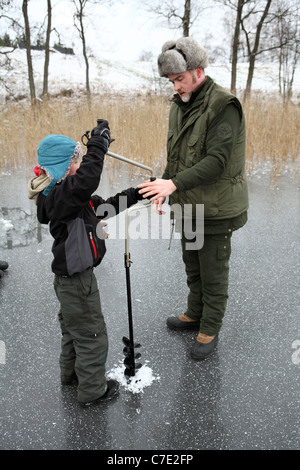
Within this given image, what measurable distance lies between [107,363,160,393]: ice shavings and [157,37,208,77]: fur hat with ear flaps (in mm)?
1690

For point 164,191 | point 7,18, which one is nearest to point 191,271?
point 164,191

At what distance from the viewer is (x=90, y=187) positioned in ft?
5.52

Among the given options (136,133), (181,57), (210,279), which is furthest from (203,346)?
(136,133)

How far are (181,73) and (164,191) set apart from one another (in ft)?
2.04

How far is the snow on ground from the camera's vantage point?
21.8 m

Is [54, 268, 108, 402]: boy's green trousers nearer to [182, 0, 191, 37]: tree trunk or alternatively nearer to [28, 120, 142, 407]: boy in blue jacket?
[28, 120, 142, 407]: boy in blue jacket

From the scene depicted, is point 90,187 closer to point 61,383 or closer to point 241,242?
point 61,383

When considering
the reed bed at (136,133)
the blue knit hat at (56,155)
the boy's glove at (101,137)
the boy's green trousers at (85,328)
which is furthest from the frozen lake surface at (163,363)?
the reed bed at (136,133)

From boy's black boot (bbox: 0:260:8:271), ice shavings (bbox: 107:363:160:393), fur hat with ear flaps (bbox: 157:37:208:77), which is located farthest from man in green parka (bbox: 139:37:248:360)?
boy's black boot (bbox: 0:260:8:271)

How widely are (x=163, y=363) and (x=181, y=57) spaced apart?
68.8 inches

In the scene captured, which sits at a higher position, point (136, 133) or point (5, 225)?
point (136, 133)

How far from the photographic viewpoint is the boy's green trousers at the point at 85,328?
6.06 ft

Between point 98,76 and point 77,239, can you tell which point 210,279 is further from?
point 98,76

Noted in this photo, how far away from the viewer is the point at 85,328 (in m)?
1.89
